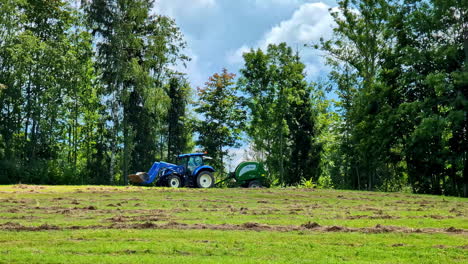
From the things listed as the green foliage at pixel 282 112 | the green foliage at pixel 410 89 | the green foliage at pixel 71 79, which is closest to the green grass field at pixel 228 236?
the green foliage at pixel 410 89

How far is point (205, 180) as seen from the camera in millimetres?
28312

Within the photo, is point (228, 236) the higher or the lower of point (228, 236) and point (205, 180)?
the lower

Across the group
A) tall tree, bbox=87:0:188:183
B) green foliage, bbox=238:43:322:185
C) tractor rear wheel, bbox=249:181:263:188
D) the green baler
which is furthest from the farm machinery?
green foliage, bbox=238:43:322:185

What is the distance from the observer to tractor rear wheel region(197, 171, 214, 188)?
28.1 metres

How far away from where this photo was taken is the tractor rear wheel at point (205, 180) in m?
28.1

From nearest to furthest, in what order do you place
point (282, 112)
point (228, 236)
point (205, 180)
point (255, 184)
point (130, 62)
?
point (228, 236) → point (205, 180) → point (255, 184) → point (130, 62) → point (282, 112)

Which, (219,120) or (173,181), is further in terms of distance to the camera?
(219,120)

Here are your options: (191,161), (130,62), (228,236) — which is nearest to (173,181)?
(191,161)

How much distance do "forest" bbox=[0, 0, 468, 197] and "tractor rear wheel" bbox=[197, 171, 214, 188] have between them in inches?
355

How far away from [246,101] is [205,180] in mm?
16595

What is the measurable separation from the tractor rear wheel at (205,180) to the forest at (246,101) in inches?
355

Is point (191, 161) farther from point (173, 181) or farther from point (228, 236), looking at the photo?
point (228, 236)

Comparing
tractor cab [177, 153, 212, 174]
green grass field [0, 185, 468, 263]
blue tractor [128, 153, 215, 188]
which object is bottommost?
green grass field [0, 185, 468, 263]

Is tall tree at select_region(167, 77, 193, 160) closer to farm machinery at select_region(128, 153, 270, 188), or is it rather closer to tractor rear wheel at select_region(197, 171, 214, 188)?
farm machinery at select_region(128, 153, 270, 188)
